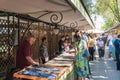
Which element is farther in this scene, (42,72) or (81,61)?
(81,61)

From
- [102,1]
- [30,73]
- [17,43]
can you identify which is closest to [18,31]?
[17,43]

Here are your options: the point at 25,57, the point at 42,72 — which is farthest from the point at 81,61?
the point at 42,72

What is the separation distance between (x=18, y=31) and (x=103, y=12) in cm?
6466

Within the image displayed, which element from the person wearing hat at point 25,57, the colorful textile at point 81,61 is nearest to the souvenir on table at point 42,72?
the person wearing hat at point 25,57

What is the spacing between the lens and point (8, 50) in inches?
383

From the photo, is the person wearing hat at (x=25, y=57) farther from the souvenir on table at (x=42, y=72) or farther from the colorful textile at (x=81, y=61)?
the colorful textile at (x=81, y=61)

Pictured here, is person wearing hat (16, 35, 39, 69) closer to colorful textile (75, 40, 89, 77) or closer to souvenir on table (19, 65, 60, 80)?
souvenir on table (19, 65, 60, 80)

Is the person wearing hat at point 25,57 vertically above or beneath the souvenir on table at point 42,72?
above

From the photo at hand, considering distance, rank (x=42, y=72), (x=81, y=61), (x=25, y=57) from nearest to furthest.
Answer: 1. (x=42, y=72)
2. (x=25, y=57)
3. (x=81, y=61)

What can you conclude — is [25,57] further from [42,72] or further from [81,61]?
[81,61]

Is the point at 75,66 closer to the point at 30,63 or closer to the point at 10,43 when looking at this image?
the point at 10,43

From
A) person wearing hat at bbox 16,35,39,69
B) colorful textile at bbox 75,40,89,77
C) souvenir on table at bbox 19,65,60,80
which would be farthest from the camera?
colorful textile at bbox 75,40,89,77

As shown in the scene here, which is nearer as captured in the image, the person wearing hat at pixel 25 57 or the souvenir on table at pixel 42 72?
the souvenir on table at pixel 42 72

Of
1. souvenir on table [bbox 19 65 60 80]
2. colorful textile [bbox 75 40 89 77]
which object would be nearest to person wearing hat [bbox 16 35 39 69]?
souvenir on table [bbox 19 65 60 80]
